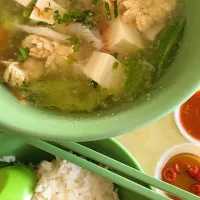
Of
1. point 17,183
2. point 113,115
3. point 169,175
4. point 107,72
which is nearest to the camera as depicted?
point 113,115

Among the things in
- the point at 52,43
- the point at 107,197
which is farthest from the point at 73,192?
the point at 52,43

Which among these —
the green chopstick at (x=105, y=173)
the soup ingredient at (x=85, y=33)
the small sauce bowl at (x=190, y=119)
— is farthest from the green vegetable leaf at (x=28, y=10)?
the small sauce bowl at (x=190, y=119)

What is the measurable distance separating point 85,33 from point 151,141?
0.52 meters

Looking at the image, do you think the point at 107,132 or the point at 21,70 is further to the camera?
the point at 21,70

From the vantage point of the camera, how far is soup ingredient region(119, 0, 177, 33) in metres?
1.11

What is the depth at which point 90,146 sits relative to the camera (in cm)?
133

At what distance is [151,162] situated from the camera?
1.48 m

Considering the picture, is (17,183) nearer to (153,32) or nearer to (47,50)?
(47,50)

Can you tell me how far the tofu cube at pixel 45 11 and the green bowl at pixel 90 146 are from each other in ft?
1.25

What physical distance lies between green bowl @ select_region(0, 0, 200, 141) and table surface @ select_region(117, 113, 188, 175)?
459 millimetres

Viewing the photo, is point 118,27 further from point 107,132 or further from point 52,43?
point 107,132

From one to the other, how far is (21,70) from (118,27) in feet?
0.91

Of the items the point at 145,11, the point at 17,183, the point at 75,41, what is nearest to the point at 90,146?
the point at 17,183

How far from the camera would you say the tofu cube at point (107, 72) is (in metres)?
1.09
